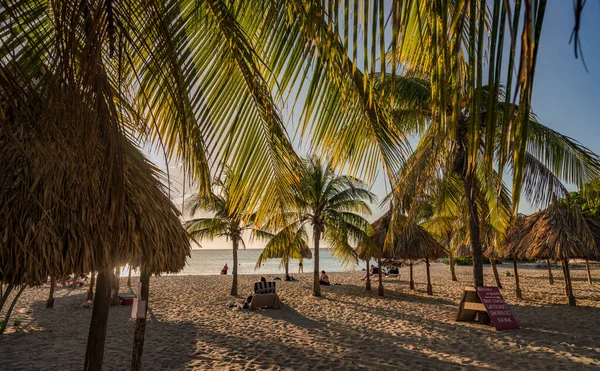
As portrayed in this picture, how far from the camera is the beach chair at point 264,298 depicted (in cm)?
1158

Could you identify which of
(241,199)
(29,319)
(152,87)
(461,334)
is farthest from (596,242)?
(29,319)

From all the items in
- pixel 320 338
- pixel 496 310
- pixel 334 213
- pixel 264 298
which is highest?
pixel 334 213

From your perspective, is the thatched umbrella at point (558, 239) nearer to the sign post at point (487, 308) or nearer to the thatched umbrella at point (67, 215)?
the sign post at point (487, 308)

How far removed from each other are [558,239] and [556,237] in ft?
0.35

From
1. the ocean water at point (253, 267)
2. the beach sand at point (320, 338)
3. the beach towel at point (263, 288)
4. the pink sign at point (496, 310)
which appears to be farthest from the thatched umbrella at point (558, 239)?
the ocean water at point (253, 267)

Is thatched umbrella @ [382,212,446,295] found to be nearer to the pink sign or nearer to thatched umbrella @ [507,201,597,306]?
thatched umbrella @ [507,201,597,306]

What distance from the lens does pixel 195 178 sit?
8.66 ft

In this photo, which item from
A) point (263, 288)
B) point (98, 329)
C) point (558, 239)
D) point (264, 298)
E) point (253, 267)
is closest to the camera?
point (98, 329)

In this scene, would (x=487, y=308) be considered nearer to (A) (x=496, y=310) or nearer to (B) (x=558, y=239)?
(A) (x=496, y=310)

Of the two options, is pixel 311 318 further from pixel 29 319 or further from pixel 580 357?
pixel 29 319

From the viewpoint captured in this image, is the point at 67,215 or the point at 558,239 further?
the point at 558,239

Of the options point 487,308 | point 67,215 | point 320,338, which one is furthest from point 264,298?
point 67,215

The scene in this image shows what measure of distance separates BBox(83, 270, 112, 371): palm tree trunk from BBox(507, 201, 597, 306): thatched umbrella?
37.2 feet

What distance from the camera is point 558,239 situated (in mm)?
11539
